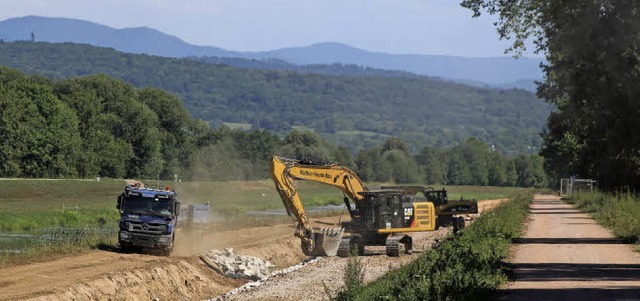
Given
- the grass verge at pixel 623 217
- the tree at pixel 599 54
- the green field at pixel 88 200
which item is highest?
the tree at pixel 599 54

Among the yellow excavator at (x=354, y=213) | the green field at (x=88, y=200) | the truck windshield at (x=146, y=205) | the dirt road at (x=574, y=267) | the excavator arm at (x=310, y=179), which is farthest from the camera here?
the green field at (x=88, y=200)

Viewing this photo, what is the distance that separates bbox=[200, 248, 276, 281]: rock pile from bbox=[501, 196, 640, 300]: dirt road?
8892mm

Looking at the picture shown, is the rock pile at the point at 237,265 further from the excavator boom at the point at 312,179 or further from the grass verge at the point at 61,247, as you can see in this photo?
the grass verge at the point at 61,247

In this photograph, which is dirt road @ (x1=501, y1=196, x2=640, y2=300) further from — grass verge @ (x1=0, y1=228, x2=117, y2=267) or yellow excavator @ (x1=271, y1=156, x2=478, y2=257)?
grass verge @ (x1=0, y1=228, x2=117, y2=267)

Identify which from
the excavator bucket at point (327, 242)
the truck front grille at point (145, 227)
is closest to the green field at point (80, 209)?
the truck front grille at point (145, 227)

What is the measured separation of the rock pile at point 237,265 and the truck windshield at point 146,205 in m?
2.56

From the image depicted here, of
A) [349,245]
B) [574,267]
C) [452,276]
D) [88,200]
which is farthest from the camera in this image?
[88,200]

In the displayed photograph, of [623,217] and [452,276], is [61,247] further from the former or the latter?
[623,217]

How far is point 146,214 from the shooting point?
4194 centimetres

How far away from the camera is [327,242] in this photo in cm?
4516

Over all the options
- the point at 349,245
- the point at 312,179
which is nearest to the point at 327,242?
the point at 349,245

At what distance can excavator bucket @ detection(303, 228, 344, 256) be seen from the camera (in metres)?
45.1

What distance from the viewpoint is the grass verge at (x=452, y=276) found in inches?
974

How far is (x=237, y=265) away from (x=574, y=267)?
12938mm
